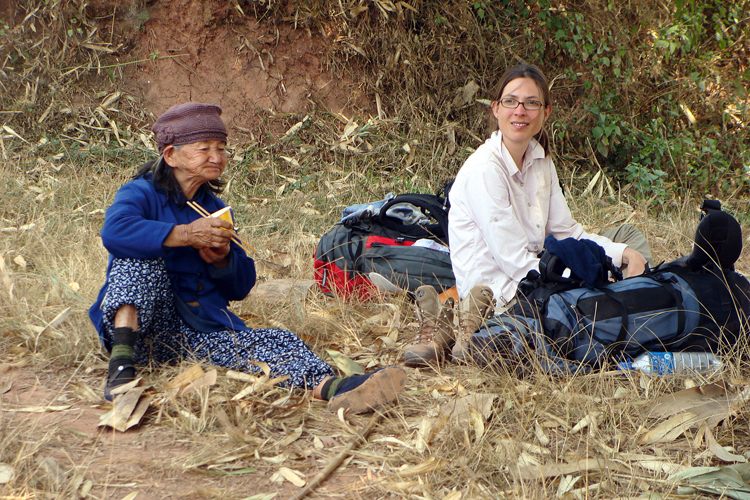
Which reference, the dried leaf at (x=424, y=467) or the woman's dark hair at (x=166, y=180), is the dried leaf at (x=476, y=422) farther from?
the woman's dark hair at (x=166, y=180)

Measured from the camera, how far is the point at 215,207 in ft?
10.3

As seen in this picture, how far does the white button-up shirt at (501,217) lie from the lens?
322 cm

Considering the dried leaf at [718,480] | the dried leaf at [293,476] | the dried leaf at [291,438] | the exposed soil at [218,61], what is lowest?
the dried leaf at [718,480]

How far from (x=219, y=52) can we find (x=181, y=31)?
1.44 feet

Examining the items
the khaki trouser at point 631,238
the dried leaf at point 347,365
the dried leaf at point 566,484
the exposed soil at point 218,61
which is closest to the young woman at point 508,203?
the dried leaf at point 347,365

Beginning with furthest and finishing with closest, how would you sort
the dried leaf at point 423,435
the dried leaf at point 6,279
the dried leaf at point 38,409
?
the dried leaf at point 6,279
the dried leaf at point 38,409
the dried leaf at point 423,435

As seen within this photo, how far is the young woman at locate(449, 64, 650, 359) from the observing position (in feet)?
10.6

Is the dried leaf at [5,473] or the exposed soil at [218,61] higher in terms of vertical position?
the exposed soil at [218,61]

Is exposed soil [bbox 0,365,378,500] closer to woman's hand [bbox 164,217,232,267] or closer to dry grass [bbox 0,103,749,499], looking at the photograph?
dry grass [bbox 0,103,749,499]

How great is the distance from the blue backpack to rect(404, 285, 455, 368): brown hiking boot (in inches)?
11.4

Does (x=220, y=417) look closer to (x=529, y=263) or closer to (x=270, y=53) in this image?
(x=529, y=263)

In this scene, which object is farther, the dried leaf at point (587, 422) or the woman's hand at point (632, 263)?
the woman's hand at point (632, 263)

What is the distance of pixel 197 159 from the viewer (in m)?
2.91

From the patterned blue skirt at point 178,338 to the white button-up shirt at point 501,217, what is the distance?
979 millimetres
